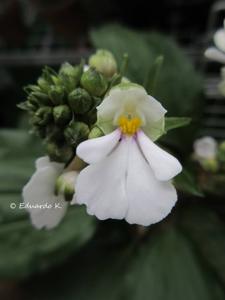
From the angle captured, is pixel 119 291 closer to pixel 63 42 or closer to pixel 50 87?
pixel 50 87

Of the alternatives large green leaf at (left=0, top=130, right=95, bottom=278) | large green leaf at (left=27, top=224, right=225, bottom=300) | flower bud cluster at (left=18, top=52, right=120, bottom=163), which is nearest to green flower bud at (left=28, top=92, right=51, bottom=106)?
flower bud cluster at (left=18, top=52, right=120, bottom=163)

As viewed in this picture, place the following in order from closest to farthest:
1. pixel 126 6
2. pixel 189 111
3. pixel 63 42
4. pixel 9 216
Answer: pixel 9 216
pixel 189 111
pixel 126 6
pixel 63 42

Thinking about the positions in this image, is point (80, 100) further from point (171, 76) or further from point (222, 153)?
point (171, 76)

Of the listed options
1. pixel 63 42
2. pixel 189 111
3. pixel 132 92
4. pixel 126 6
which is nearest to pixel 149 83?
pixel 132 92

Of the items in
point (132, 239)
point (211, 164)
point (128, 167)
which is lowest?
point (132, 239)

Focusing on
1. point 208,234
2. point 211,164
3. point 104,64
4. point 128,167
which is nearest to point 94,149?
point 128,167

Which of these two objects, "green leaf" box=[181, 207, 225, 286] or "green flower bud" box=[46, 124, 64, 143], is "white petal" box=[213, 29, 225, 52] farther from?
"green leaf" box=[181, 207, 225, 286]
